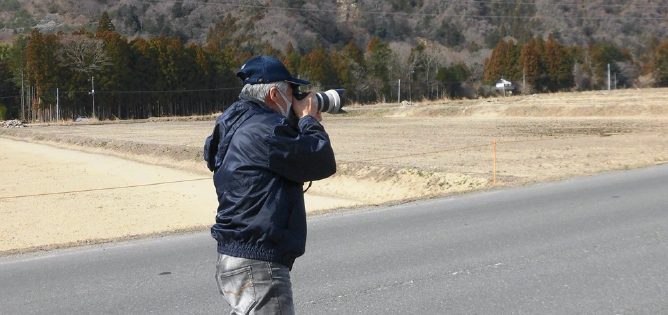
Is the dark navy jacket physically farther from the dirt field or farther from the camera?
the dirt field

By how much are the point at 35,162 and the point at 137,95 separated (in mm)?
54594

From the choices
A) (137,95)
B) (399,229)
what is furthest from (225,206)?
(137,95)

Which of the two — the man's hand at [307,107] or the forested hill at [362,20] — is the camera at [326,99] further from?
the forested hill at [362,20]

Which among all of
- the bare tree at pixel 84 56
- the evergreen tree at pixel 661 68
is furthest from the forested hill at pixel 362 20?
the bare tree at pixel 84 56

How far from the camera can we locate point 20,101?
8606cm

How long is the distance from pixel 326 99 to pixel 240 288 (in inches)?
38.0

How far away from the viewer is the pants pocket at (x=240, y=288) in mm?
3797

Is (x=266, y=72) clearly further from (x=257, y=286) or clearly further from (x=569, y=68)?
(x=569, y=68)

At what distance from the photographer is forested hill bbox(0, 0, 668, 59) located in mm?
144875

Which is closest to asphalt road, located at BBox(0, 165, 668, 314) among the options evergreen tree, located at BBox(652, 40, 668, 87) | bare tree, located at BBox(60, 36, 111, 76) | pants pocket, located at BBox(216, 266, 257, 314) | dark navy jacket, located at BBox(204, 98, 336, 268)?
pants pocket, located at BBox(216, 266, 257, 314)

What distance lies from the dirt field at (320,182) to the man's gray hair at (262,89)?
7621mm

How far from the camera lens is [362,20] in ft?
544

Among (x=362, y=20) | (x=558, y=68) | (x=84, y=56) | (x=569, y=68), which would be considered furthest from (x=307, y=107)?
(x=362, y=20)

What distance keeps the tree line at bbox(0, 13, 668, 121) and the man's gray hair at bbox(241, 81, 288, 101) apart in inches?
2930
